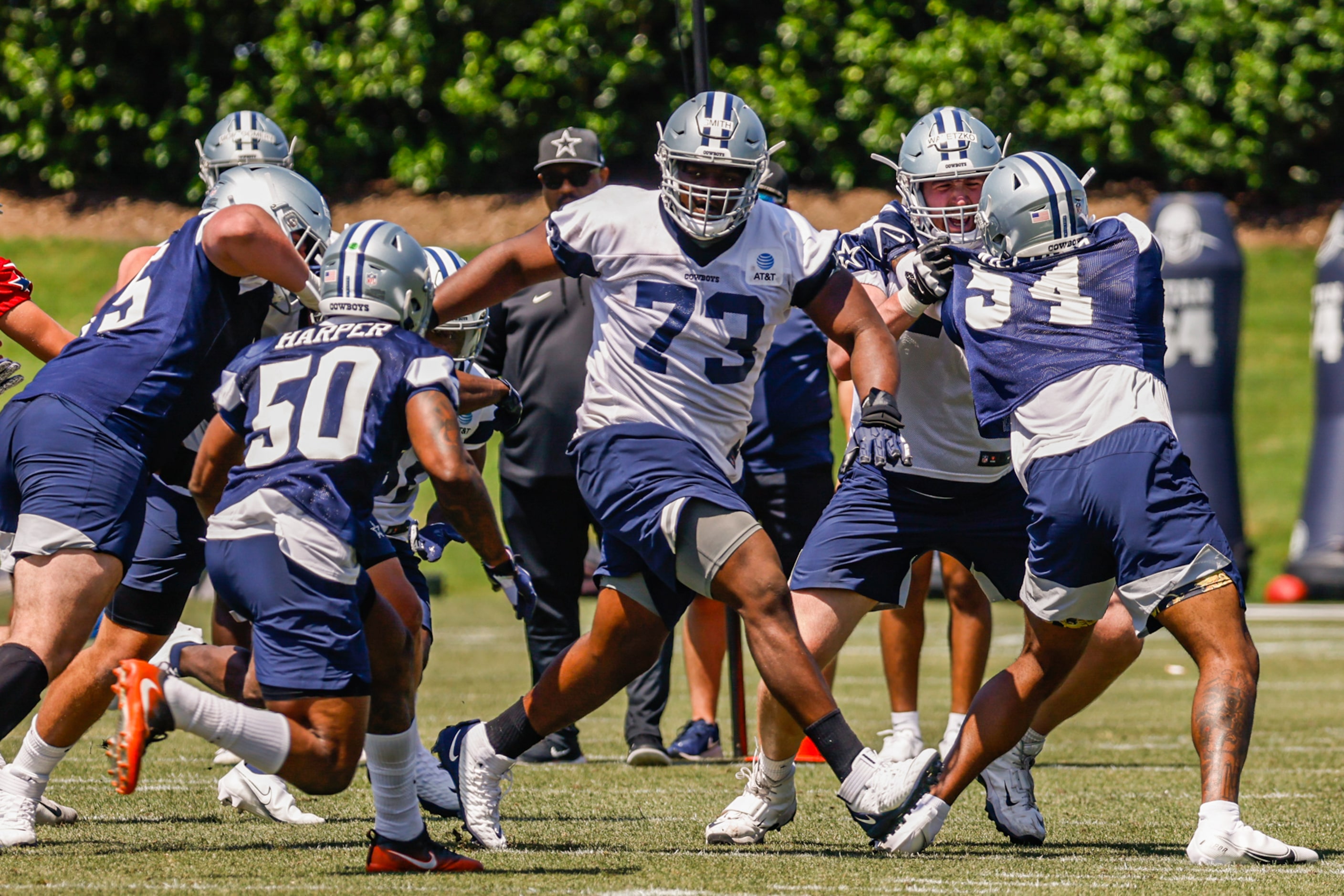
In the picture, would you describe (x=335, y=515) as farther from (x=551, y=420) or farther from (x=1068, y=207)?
(x=551, y=420)

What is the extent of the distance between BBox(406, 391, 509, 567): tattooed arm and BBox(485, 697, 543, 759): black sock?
2.66 ft

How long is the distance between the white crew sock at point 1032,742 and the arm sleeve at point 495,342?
3.00 metres

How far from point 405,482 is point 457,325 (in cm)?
53

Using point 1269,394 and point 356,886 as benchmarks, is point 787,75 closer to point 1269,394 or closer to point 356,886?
point 1269,394

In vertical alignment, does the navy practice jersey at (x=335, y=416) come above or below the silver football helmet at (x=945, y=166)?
below

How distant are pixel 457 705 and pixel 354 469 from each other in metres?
4.36

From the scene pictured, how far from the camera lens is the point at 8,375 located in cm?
530

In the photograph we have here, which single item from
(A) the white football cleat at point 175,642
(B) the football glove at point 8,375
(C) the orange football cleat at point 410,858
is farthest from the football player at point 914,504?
(B) the football glove at point 8,375

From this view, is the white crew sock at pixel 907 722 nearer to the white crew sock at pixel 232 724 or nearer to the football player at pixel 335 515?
the football player at pixel 335 515

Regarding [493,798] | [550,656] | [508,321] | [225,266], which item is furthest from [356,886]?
[508,321]

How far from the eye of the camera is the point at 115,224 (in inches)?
948

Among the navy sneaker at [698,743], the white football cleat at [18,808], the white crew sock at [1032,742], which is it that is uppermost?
the white football cleat at [18,808]

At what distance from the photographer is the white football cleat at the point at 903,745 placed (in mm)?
6523

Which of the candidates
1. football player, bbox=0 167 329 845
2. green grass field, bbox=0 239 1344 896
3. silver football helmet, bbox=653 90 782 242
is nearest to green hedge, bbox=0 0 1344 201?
green grass field, bbox=0 239 1344 896
